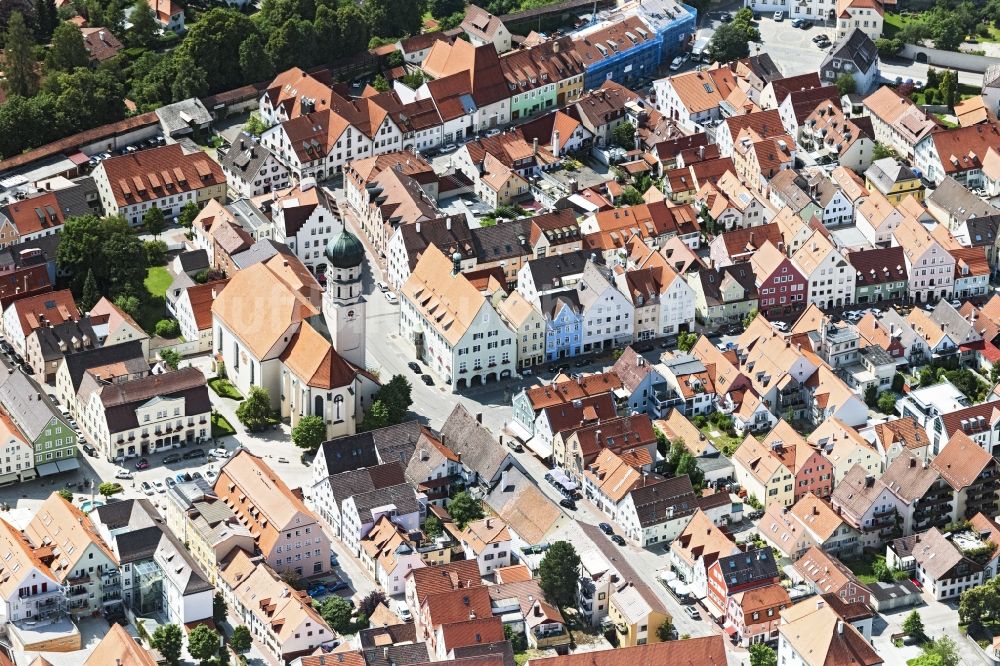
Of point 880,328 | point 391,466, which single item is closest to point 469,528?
point 391,466

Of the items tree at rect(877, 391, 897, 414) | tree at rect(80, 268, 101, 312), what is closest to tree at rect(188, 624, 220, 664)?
tree at rect(80, 268, 101, 312)

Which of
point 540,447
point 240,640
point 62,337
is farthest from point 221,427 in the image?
point 240,640

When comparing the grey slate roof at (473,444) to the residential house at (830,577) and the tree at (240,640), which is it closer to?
the residential house at (830,577)

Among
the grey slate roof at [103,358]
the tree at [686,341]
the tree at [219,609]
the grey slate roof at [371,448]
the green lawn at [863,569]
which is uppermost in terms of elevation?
the grey slate roof at [103,358]

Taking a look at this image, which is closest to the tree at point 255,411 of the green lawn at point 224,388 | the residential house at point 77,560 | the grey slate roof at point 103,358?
the green lawn at point 224,388

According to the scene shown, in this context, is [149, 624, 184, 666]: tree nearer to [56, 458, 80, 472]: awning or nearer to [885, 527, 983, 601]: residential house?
[56, 458, 80, 472]: awning

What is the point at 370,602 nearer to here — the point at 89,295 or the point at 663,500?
the point at 663,500
